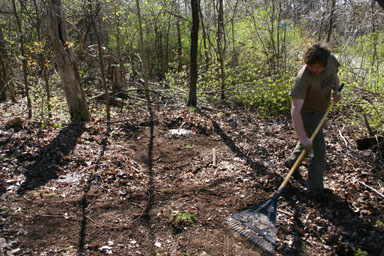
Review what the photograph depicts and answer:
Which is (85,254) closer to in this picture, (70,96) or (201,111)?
(70,96)

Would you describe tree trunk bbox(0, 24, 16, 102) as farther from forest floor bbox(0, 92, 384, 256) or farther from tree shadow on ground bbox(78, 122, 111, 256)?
tree shadow on ground bbox(78, 122, 111, 256)

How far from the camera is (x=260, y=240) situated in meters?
3.24

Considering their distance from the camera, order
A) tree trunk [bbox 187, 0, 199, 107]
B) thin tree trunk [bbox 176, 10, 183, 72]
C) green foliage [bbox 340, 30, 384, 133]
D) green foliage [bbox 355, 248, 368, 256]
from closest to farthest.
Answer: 1. green foliage [bbox 355, 248, 368, 256]
2. green foliage [bbox 340, 30, 384, 133]
3. tree trunk [bbox 187, 0, 199, 107]
4. thin tree trunk [bbox 176, 10, 183, 72]

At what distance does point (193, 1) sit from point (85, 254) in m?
6.56

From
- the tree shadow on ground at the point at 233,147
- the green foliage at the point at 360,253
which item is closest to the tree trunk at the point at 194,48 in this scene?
the tree shadow on ground at the point at 233,147

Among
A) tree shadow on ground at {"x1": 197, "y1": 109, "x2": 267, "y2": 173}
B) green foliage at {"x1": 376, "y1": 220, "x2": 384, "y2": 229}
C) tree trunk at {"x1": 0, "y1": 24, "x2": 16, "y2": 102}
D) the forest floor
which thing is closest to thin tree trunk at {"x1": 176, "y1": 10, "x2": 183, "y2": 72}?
tree shadow on ground at {"x1": 197, "y1": 109, "x2": 267, "y2": 173}

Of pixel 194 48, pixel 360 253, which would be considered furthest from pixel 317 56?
pixel 194 48

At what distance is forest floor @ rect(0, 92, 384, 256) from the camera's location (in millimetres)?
3250

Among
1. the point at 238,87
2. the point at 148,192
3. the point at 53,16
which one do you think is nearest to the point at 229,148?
the point at 148,192

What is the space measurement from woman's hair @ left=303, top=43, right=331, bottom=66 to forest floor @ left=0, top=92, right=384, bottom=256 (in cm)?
197

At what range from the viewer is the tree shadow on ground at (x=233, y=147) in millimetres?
5004

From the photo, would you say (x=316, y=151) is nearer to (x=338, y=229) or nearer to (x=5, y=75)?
(x=338, y=229)

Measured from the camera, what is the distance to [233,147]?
597cm

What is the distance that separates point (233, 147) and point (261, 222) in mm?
2668
